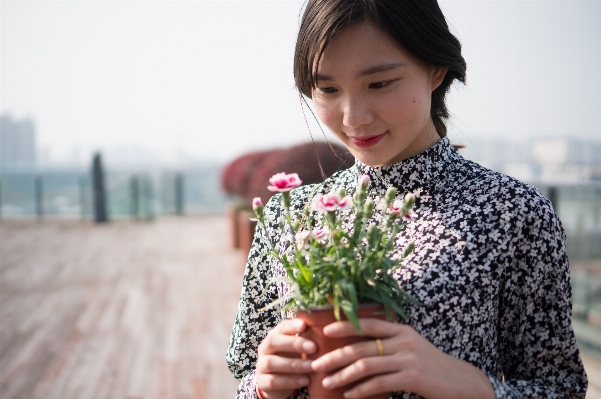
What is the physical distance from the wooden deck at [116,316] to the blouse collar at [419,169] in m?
2.77

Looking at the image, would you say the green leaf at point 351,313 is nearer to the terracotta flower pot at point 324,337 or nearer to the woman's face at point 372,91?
the terracotta flower pot at point 324,337

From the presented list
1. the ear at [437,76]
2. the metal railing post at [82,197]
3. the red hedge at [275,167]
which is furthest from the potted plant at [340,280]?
the metal railing post at [82,197]

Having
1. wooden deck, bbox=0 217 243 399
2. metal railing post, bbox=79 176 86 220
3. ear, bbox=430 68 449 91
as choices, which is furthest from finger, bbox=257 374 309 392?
metal railing post, bbox=79 176 86 220

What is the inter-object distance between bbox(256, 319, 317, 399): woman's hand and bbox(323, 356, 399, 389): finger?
5 cm

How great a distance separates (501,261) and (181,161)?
1565cm

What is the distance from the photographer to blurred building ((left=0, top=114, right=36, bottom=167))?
40.7ft

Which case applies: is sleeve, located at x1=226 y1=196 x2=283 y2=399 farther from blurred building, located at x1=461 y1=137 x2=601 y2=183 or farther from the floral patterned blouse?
blurred building, located at x1=461 y1=137 x2=601 y2=183

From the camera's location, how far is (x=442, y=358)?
3.12 feet

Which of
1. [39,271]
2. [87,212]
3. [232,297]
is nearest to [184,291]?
[232,297]

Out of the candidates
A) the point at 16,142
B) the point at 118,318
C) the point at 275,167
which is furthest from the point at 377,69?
the point at 16,142

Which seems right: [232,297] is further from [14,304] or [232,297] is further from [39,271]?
[39,271]

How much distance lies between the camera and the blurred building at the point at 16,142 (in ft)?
40.7

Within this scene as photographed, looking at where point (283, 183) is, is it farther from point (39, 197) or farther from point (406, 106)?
point (39, 197)

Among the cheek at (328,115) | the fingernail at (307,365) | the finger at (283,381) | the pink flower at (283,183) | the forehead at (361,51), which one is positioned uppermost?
the forehead at (361,51)
